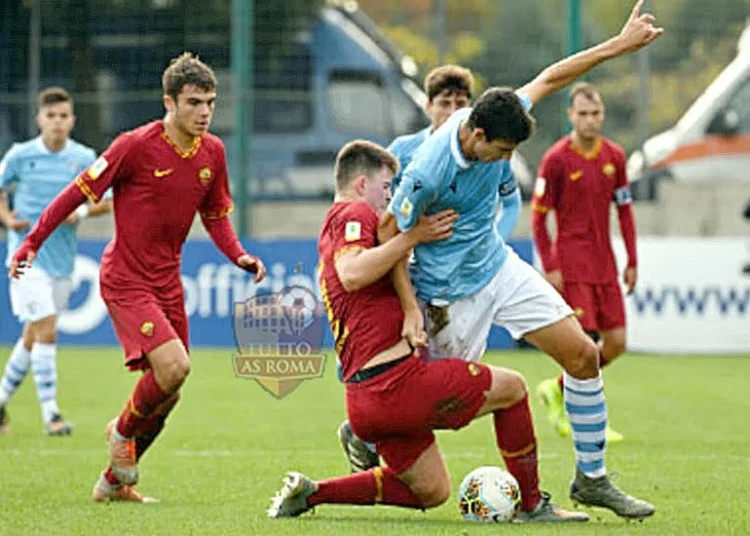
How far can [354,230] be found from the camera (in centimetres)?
752

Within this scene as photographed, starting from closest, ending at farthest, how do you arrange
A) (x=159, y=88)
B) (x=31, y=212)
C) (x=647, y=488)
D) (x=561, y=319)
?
(x=561, y=319) → (x=647, y=488) → (x=31, y=212) → (x=159, y=88)

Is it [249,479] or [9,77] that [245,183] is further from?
[249,479]

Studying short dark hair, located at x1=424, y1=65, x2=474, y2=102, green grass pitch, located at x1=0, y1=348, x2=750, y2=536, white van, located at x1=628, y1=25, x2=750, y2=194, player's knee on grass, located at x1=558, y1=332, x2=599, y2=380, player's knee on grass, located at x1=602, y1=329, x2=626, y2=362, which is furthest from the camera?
white van, located at x1=628, y1=25, x2=750, y2=194

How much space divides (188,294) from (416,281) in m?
12.7

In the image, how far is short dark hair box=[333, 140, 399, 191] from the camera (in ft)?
25.4

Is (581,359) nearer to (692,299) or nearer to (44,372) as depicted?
(44,372)

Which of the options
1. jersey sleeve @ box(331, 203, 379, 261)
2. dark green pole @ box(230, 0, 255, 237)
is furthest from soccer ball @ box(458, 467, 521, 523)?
dark green pole @ box(230, 0, 255, 237)

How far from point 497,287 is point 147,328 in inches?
73.5

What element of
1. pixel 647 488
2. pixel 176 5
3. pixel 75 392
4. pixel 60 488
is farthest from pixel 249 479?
pixel 176 5

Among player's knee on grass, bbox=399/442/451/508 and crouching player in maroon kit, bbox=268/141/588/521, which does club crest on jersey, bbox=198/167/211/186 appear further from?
player's knee on grass, bbox=399/442/451/508

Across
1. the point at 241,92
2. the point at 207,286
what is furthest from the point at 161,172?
the point at 241,92

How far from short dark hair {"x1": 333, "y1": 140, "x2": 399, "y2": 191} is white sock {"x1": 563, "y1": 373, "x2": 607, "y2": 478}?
1.34 m

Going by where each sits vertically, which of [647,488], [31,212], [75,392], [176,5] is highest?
[176,5]

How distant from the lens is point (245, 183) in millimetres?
21422
